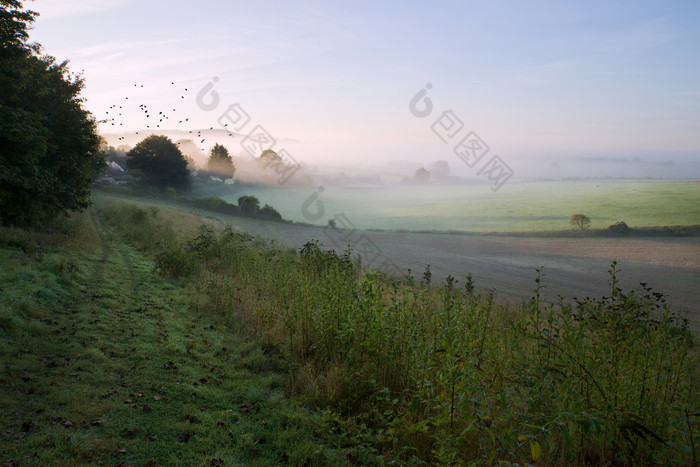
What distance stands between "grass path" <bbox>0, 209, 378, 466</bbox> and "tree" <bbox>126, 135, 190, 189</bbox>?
48.8m

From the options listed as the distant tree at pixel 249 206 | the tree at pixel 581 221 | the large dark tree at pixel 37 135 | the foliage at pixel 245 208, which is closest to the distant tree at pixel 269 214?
the foliage at pixel 245 208

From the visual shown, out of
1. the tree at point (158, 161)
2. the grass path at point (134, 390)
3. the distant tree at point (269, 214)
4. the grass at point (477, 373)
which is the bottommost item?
the grass path at point (134, 390)

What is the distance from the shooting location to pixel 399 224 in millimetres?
46781

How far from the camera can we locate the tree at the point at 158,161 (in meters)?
53.0

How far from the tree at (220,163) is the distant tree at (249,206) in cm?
1971

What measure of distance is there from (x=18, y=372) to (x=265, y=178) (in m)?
58.4

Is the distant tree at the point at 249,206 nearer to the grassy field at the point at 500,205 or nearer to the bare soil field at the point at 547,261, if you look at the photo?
the grassy field at the point at 500,205

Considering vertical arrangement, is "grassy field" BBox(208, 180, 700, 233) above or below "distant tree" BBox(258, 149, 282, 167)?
below

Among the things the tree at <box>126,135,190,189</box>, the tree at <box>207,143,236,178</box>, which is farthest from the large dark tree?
the tree at <box>207,143,236,178</box>

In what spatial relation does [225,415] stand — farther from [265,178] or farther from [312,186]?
[265,178]

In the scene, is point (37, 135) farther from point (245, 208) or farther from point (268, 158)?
point (268, 158)

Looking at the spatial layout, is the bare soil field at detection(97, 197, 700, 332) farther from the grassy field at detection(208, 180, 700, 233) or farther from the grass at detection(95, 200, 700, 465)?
the grass at detection(95, 200, 700, 465)

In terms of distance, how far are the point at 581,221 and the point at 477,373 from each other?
28753 mm

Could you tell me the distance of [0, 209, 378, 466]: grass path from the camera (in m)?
4.10
